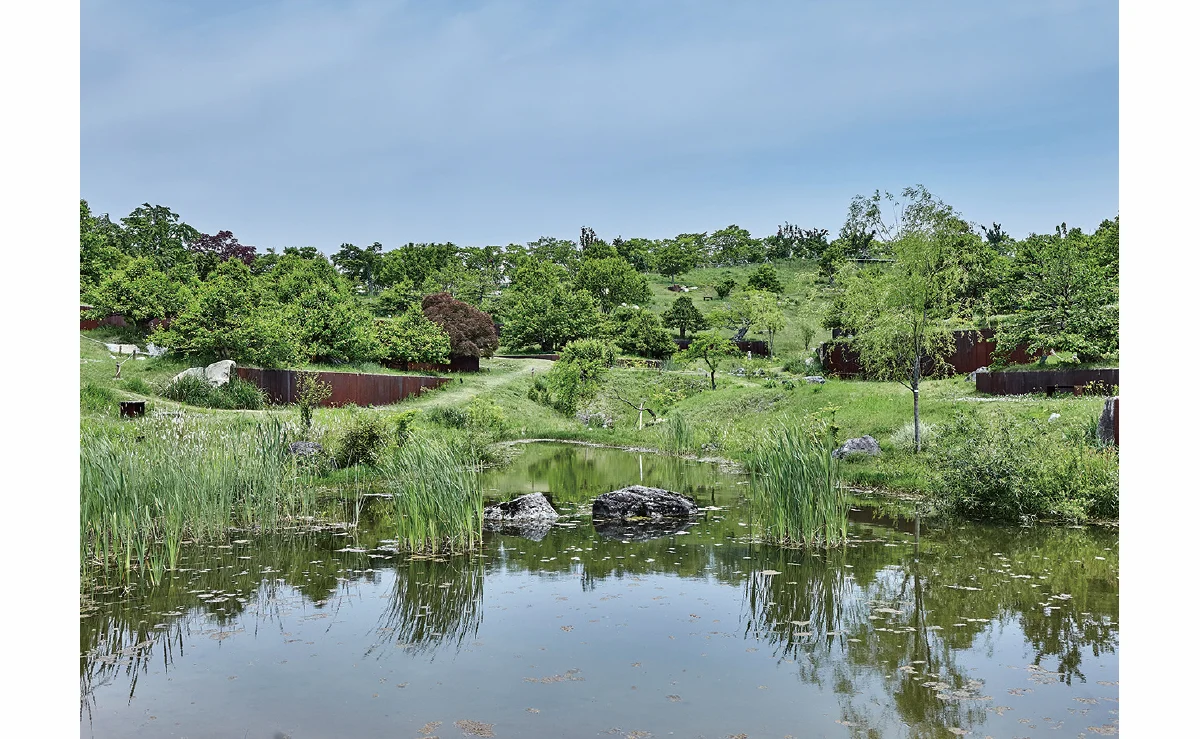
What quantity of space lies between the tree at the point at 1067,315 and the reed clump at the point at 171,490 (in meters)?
19.9

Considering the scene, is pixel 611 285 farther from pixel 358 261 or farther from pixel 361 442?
pixel 361 442

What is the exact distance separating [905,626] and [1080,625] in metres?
1.33

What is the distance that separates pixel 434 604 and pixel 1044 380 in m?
18.9

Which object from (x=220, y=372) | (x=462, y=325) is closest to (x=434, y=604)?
(x=220, y=372)

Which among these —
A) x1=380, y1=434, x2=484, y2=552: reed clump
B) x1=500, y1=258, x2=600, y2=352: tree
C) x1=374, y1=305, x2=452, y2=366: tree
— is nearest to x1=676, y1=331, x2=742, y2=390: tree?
x1=374, y1=305, x2=452, y2=366: tree

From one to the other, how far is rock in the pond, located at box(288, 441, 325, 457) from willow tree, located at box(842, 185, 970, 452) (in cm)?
1033

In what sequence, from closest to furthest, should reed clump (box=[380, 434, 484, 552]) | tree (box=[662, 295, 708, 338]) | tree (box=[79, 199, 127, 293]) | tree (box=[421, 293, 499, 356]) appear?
reed clump (box=[380, 434, 484, 552]), tree (box=[421, 293, 499, 356]), tree (box=[79, 199, 127, 293]), tree (box=[662, 295, 708, 338])

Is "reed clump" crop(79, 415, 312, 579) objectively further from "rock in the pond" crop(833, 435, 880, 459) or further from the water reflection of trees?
"rock in the pond" crop(833, 435, 880, 459)

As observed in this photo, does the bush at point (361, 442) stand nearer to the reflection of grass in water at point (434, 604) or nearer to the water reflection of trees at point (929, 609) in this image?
the reflection of grass in water at point (434, 604)

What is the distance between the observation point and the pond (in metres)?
4.76

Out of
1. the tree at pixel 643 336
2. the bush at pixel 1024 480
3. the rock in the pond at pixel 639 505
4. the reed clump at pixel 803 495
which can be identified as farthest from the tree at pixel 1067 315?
the tree at pixel 643 336

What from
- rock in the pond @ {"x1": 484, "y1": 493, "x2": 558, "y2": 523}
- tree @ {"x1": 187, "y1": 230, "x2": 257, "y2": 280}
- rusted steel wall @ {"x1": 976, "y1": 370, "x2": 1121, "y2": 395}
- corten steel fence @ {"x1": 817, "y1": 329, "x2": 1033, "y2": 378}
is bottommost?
rock in the pond @ {"x1": 484, "y1": 493, "x2": 558, "y2": 523}
